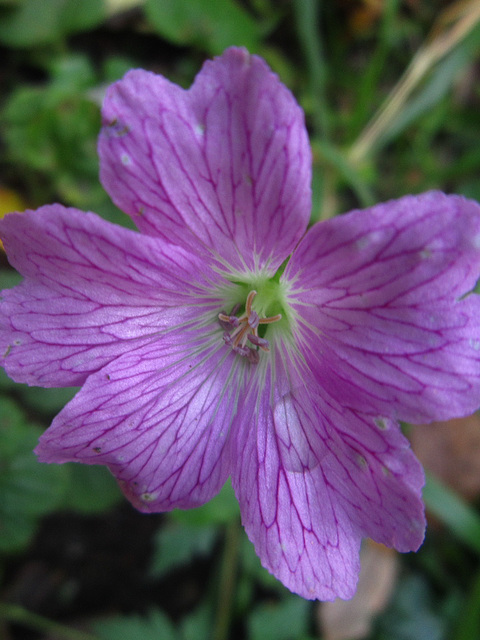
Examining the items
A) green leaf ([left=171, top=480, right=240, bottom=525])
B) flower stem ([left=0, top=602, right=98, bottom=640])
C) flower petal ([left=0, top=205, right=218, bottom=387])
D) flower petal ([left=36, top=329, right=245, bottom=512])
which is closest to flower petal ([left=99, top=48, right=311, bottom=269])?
flower petal ([left=0, top=205, right=218, bottom=387])

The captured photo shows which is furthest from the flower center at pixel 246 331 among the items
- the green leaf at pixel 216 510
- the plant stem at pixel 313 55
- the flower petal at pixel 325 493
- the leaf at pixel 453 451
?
the leaf at pixel 453 451

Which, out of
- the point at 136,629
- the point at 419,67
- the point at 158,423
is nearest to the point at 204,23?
the point at 419,67

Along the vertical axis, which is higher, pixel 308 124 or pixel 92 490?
pixel 308 124

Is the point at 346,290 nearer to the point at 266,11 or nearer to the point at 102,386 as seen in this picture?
the point at 102,386

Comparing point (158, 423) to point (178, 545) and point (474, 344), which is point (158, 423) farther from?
point (178, 545)

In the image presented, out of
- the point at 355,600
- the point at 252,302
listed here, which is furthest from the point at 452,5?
the point at 355,600

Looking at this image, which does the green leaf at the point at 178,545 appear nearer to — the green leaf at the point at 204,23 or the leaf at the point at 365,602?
the leaf at the point at 365,602
